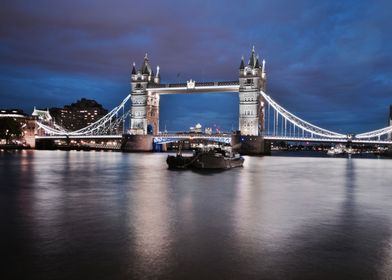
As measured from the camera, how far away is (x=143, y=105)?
86.7 meters

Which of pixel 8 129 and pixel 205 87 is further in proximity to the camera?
pixel 8 129

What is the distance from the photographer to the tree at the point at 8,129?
88.1 meters

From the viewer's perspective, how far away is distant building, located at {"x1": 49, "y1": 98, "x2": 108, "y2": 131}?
16688 centimetres

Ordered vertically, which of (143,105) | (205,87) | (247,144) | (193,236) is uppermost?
(205,87)

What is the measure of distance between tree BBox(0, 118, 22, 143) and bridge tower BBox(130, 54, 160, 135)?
24490 mm

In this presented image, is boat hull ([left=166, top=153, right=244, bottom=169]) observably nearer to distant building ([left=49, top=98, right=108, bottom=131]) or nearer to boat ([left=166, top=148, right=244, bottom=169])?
boat ([left=166, top=148, right=244, bottom=169])

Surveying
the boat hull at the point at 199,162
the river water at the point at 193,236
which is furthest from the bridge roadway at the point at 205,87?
the river water at the point at 193,236

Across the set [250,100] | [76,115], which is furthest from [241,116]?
[76,115]

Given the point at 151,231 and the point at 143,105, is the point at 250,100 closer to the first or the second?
the point at 143,105

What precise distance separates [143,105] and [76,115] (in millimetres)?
94479

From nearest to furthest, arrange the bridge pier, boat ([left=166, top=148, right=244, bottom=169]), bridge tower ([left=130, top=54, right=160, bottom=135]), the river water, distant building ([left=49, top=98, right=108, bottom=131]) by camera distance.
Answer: the river water
boat ([left=166, top=148, right=244, bottom=169])
the bridge pier
bridge tower ([left=130, top=54, right=160, bottom=135])
distant building ([left=49, top=98, right=108, bottom=131])

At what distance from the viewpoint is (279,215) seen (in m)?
13.3

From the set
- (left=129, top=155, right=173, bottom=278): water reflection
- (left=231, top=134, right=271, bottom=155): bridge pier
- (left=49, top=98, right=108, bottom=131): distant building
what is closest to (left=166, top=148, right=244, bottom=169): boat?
(left=129, top=155, right=173, bottom=278): water reflection

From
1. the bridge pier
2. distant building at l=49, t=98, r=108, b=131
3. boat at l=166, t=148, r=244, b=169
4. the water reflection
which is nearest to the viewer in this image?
the water reflection
